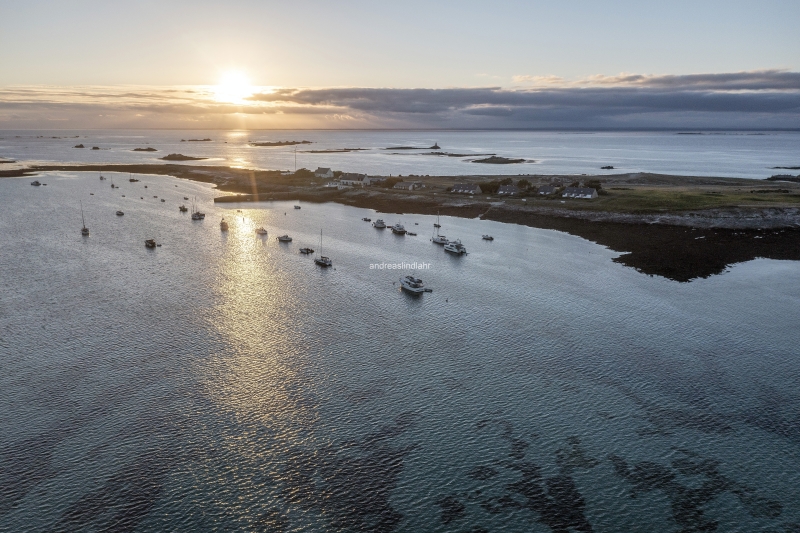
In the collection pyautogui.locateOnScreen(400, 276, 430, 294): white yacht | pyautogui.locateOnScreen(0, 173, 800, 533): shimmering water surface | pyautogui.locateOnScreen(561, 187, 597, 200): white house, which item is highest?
pyautogui.locateOnScreen(561, 187, 597, 200): white house

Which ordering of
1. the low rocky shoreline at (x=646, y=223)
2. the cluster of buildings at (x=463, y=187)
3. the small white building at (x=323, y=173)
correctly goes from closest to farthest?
the low rocky shoreline at (x=646, y=223)
the cluster of buildings at (x=463, y=187)
the small white building at (x=323, y=173)

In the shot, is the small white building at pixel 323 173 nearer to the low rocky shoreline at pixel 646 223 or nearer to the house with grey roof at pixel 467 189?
the low rocky shoreline at pixel 646 223

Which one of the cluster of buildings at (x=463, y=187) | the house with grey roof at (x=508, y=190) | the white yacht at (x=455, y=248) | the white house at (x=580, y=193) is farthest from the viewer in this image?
the house with grey roof at (x=508, y=190)

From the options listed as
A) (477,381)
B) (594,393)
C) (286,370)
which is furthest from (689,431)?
(286,370)

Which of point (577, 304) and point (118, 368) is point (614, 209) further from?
point (118, 368)

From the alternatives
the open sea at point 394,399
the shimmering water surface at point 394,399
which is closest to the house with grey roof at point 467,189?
the open sea at point 394,399

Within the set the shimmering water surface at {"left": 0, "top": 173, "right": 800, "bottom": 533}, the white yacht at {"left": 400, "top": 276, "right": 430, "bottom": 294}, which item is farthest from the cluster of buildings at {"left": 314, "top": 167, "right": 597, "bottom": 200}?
the white yacht at {"left": 400, "top": 276, "right": 430, "bottom": 294}

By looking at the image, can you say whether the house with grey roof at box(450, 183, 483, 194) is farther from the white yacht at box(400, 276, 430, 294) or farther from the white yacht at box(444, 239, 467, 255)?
the white yacht at box(400, 276, 430, 294)
